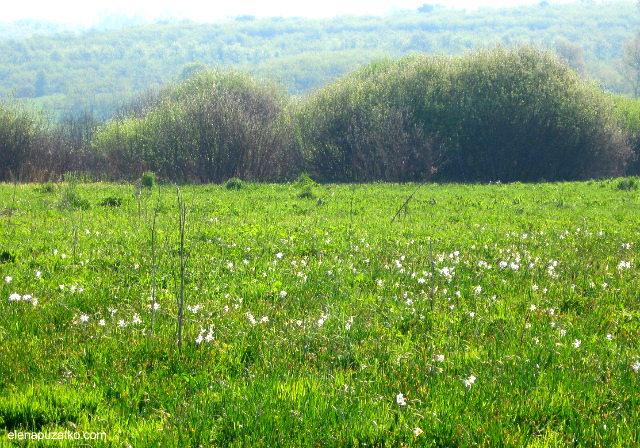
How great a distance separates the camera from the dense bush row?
34000 mm

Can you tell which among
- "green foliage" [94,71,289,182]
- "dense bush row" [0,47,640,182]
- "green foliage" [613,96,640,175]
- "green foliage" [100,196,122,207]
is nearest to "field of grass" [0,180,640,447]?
"green foliage" [100,196,122,207]

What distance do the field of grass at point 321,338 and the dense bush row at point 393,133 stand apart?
74.1ft

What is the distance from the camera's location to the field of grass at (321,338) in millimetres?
4121

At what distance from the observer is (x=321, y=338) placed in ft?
19.3

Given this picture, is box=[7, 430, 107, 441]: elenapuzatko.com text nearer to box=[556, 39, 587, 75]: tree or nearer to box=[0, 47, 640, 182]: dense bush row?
box=[0, 47, 640, 182]: dense bush row

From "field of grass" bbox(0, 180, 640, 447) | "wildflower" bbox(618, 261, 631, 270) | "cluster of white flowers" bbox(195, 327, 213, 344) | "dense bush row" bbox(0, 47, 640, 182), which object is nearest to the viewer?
"field of grass" bbox(0, 180, 640, 447)

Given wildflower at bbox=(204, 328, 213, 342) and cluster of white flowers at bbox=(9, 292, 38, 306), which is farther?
cluster of white flowers at bbox=(9, 292, 38, 306)

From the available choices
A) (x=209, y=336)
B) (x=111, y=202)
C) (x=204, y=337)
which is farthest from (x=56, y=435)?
(x=111, y=202)

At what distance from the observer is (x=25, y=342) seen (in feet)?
17.9

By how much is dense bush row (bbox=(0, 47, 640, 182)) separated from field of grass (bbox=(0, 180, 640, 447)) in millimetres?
22571

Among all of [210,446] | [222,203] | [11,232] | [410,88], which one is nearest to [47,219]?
[11,232]

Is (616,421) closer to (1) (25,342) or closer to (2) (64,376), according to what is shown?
(2) (64,376)

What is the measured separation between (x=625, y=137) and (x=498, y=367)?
44.8 m

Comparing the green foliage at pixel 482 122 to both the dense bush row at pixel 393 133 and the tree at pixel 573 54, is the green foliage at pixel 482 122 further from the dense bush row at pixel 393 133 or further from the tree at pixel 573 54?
the tree at pixel 573 54
